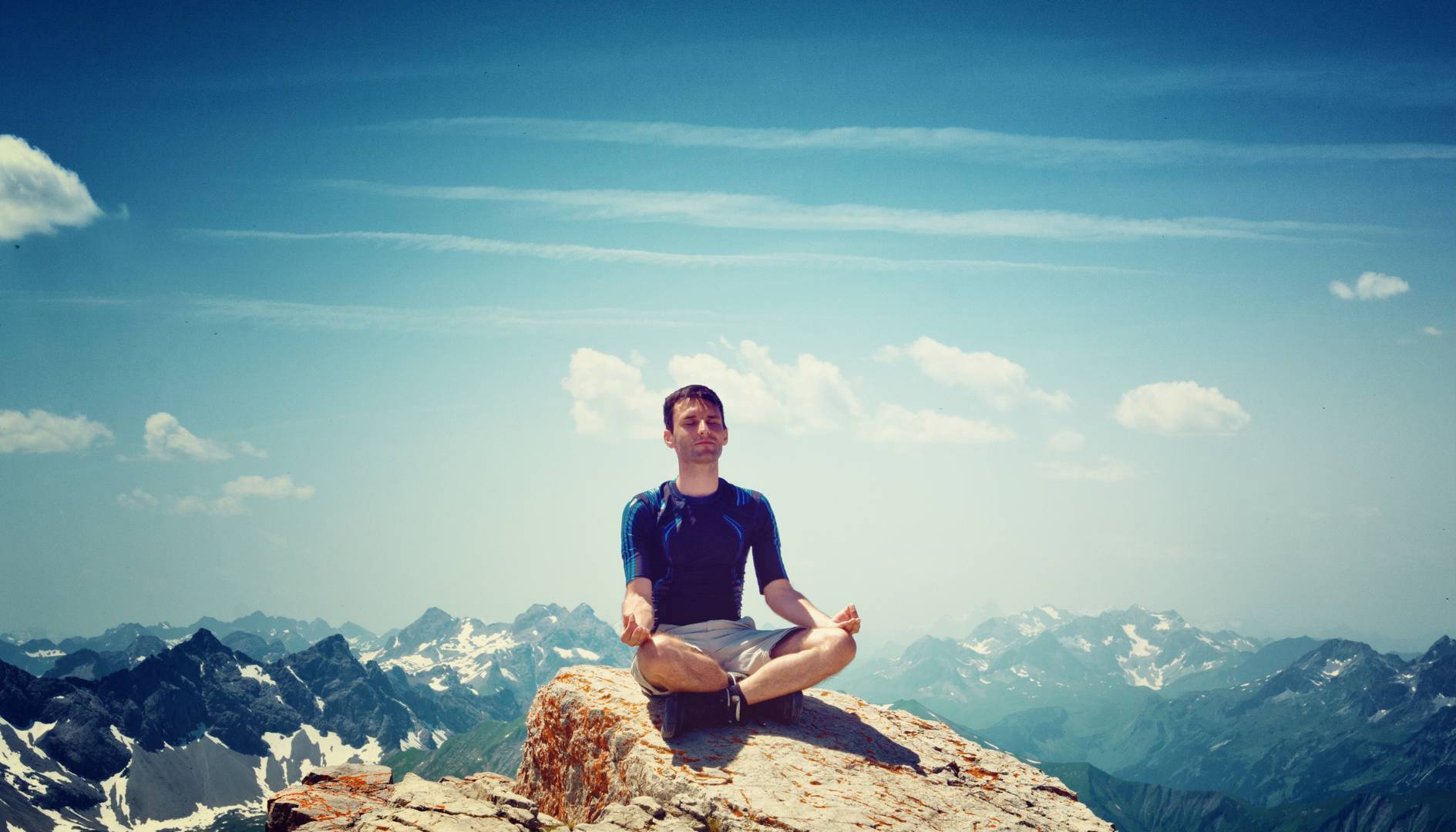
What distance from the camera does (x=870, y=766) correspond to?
9750mm

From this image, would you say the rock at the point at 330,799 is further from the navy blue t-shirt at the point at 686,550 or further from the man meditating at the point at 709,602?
the navy blue t-shirt at the point at 686,550

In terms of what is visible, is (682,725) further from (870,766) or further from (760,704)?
(870,766)

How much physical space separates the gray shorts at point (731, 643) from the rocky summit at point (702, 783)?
2.44 ft

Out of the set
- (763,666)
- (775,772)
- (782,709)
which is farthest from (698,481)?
(775,772)

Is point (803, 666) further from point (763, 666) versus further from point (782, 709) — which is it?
point (782, 709)

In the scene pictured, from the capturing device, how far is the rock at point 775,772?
28.0 feet

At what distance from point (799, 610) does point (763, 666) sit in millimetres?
1170

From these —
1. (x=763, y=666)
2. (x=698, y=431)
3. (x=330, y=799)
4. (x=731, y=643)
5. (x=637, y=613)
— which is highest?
(x=698, y=431)

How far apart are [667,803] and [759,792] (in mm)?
976

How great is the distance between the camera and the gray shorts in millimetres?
10273

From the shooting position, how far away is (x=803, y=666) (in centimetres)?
976

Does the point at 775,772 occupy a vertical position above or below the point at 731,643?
below

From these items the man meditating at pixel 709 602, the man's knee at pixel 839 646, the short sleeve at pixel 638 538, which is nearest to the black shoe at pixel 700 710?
the man meditating at pixel 709 602

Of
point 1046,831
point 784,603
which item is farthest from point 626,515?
point 1046,831
